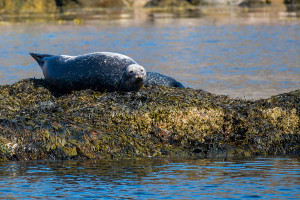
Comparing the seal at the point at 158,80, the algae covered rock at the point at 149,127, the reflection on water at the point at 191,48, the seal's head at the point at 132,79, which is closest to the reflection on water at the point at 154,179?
the algae covered rock at the point at 149,127

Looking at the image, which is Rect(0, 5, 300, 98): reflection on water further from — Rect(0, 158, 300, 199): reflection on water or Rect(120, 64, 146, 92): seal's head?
Rect(0, 158, 300, 199): reflection on water

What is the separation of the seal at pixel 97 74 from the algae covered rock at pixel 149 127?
39cm

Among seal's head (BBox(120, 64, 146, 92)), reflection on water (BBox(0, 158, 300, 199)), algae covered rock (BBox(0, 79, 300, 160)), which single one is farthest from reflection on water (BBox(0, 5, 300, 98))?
reflection on water (BBox(0, 158, 300, 199))

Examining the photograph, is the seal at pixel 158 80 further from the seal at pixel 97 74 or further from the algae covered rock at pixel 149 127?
the algae covered rock at pixel 149 127

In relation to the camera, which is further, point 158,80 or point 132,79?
point 158,80

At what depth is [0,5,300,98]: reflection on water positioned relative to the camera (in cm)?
1070

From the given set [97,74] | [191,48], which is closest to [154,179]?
[97,74]

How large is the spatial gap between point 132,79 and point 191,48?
29.6 feet

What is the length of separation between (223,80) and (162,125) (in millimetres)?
4558

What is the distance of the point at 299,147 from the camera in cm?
618

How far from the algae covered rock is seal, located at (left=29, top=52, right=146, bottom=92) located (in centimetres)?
39

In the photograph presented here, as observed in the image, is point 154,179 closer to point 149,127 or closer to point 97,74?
point 149,127

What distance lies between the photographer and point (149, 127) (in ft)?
20.5

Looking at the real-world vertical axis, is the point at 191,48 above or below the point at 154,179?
above
